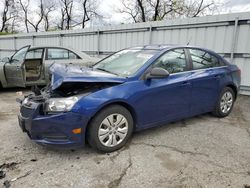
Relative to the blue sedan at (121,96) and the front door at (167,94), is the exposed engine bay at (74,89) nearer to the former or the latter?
the blue sedan at (121,96)

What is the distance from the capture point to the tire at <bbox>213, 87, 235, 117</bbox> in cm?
446

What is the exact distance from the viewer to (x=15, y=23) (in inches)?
1430

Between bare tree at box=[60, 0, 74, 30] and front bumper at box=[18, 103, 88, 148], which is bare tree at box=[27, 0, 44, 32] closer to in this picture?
bare tree at box=[60, 0, 74, 30]

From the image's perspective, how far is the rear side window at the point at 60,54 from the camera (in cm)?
686

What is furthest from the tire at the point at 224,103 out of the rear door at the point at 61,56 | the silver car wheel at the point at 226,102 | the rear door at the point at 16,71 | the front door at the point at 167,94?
the rear door at the point at 16,71

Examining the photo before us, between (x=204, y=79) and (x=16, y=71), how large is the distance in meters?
5.12

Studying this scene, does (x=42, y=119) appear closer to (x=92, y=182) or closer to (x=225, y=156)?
(x=92, y=182)

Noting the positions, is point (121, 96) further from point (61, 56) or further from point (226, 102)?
point (61, 56)

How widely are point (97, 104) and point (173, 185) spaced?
127cm

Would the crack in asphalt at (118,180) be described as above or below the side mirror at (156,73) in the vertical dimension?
below

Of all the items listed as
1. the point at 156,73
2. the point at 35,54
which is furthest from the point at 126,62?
the point at 35,54

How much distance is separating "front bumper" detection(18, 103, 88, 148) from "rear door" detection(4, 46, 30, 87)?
3.98 metres

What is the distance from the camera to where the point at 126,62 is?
146 inches

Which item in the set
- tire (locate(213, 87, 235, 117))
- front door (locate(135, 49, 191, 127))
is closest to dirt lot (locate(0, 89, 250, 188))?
front door (locate(135, 49, 191, 127))
